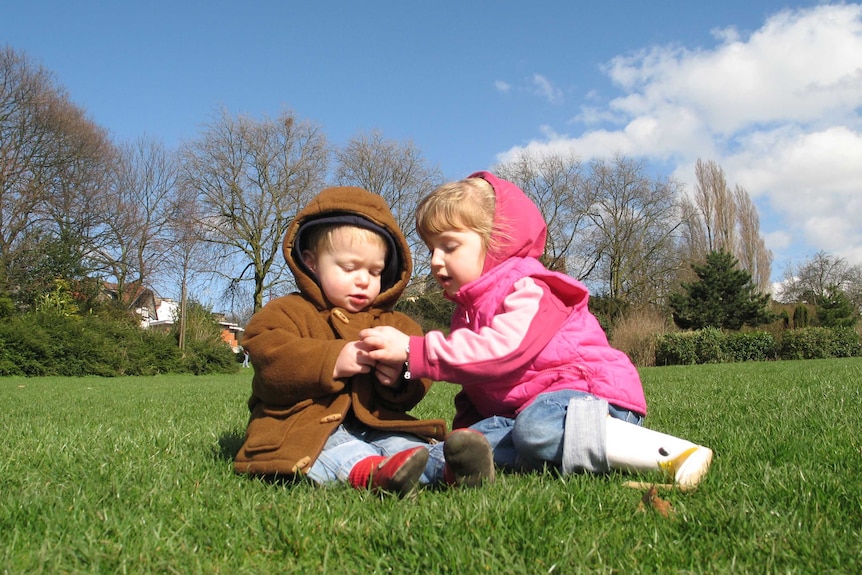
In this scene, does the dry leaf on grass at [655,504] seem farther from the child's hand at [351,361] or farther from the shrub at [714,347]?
the shrub at [714,347]

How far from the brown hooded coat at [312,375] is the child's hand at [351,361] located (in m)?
0.02

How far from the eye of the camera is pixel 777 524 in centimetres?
179

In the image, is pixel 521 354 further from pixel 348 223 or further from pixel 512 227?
pixel 348 223

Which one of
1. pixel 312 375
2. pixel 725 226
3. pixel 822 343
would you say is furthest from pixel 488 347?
pixel 725 226

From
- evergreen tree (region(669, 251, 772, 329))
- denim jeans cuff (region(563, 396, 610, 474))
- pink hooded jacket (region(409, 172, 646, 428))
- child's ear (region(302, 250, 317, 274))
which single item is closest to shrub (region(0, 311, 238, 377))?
child's ear (region(302, 250, 317, 274))

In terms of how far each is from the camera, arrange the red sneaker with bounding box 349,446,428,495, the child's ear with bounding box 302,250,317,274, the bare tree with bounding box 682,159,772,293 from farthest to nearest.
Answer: the bare tree with bounding box 682,159,772,293 → the child's ear with bounding box 302,250,317,274 → the red sneaker with bounding box 349,446,428,495

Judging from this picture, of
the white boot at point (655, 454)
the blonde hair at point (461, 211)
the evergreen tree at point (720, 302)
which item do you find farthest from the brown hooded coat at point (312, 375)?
the evergreen tree at point (720, 302)

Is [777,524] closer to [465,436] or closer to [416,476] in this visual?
[465,436]

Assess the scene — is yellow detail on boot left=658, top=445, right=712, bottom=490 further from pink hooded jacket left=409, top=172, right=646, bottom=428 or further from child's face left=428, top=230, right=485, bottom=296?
child's face left=428, top=230, right=485, bottom=296

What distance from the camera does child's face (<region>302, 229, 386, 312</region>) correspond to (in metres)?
2.95

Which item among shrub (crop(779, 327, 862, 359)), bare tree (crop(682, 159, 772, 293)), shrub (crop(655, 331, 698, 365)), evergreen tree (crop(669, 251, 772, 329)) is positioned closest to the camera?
shrub (crop(779, 327, 862, 359))

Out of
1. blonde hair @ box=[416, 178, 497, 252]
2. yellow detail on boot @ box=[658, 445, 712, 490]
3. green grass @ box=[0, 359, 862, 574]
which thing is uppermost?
blonde hair @ box=[416, 178, 497, 252]

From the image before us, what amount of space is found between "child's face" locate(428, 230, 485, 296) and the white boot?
88 cm

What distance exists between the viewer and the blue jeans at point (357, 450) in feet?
8.40
